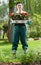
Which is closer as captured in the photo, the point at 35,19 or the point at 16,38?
the point at 16,38

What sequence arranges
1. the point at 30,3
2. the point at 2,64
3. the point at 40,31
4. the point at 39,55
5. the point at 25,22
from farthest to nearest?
1. the point at 40,31
2. the point at 30,3
3. the point at 25,22
4. the point at 39,55
5. the point at 2,64

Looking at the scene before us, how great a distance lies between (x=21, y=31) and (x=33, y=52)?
0.94 metres

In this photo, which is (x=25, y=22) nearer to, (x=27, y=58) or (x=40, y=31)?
(x=27, y=58)

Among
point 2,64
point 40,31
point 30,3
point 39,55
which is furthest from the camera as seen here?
point 40,31

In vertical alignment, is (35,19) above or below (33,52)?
below

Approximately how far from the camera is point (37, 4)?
1741 cm

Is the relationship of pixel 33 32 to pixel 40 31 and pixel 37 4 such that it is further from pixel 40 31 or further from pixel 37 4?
pixel 37 4

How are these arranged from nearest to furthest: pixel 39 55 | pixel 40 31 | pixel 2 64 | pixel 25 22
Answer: pixel 2 64, pixel 39 55, pixel 25 22, pixel 40 31

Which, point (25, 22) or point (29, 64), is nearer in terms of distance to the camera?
point (29, 64)

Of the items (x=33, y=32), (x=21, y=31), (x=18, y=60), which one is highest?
(x=21, y=31)

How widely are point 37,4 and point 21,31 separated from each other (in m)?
8.73

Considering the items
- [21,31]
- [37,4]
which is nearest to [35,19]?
[37,4]

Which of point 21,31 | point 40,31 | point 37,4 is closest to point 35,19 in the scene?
point 40,31

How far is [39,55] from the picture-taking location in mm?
8094
